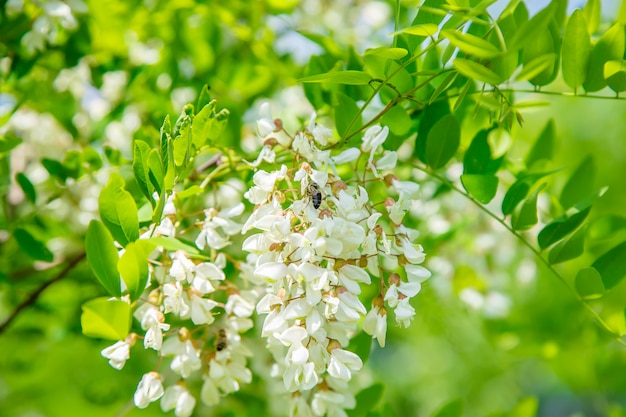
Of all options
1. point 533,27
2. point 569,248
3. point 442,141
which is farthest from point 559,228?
point 533,27

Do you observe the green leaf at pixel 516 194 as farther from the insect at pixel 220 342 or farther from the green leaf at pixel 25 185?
the green leaf at pixel 25 185

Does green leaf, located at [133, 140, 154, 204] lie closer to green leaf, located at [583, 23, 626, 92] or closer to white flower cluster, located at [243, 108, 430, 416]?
white flower cluster, located at [243, 108, 430, 416]

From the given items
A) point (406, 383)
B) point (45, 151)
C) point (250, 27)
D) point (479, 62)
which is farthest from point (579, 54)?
point (406, 383)

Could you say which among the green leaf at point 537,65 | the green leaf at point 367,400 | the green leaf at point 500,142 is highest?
the green leaf at point 537,65

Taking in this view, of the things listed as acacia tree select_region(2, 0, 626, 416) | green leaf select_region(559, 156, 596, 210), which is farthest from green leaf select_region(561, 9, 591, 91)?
green leaf select_region(559, 156, 596, 210)

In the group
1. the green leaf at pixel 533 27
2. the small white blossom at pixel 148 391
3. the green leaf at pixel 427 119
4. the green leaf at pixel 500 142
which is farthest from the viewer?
the green leaf at pixel 500 142

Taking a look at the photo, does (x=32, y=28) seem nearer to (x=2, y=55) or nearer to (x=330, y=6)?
(x=2, y=55)

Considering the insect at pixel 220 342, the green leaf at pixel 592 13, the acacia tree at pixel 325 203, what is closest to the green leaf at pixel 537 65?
the acacia tree at pixel 325 203
